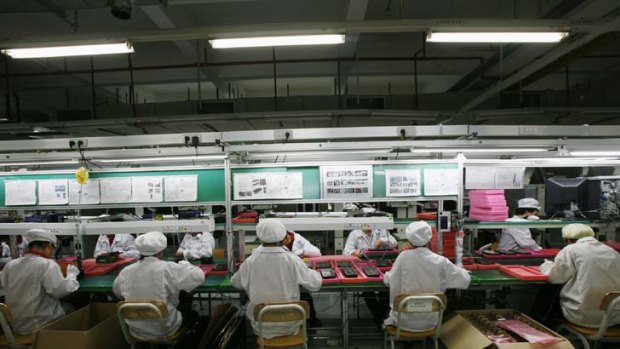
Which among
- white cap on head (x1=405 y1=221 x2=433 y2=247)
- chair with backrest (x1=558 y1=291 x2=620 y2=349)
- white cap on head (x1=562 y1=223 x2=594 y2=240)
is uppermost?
white cap on head (x1=405 y1=221 x2=433 y2=247)

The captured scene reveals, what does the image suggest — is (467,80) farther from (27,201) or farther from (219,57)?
(27,201)

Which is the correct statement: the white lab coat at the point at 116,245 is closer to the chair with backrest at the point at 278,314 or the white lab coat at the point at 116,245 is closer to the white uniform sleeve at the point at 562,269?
the chair with backrest at the point at 278,314

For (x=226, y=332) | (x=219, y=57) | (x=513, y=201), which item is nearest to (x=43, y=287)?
(x=226, y=332)

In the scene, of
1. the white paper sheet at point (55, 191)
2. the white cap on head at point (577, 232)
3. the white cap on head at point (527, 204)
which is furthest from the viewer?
the white cap on head at point (527, 204)

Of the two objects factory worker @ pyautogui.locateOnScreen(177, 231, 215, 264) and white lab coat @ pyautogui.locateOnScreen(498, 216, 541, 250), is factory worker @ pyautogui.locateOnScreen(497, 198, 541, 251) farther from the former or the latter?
factory worker @ pyautogui.locateOnScreen(177, 231, 215, 264)

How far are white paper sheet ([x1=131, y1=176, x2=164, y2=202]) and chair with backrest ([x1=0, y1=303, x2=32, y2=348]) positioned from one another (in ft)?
4.04

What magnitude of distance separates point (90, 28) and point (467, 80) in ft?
20.1

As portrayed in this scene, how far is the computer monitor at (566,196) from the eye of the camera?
3.37m

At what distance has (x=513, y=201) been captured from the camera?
4.23 meters

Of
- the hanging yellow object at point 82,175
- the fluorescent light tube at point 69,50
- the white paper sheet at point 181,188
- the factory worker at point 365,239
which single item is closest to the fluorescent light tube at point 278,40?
the fluorescent light tube at point 69,50

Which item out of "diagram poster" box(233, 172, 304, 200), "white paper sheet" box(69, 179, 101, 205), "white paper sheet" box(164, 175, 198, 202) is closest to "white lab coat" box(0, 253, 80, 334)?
"white paper sheet" box(69, 179, 101, 205)

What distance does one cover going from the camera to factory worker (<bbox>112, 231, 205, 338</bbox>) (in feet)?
7.79

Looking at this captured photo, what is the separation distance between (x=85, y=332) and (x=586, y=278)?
3.90m

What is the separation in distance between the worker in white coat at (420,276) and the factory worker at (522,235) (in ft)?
5.79
